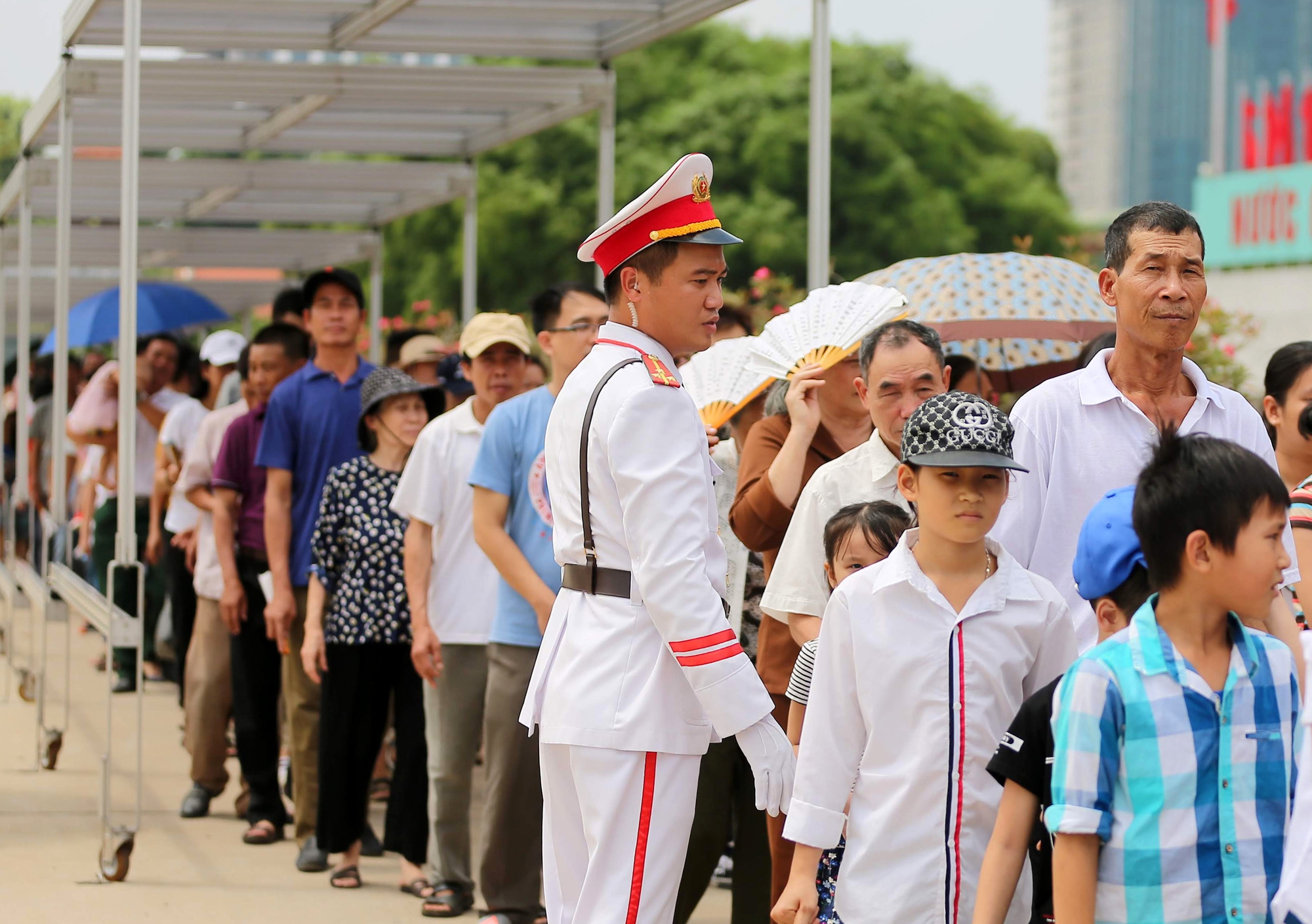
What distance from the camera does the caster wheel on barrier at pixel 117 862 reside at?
20.5 ft

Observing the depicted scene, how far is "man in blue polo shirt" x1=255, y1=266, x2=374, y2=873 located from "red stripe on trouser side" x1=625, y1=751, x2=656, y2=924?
128 inches

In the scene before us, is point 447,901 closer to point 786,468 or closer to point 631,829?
point 786,468

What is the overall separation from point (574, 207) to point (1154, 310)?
32956 mm

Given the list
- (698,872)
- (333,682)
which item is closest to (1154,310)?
(698,872)

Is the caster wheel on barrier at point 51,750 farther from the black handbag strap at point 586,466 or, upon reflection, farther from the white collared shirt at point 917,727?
the white collared shirt at point 917,727

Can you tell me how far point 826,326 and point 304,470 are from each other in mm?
2896

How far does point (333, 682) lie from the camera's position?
6180 millimetres

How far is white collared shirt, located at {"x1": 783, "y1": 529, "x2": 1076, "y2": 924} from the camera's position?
3.15 metres

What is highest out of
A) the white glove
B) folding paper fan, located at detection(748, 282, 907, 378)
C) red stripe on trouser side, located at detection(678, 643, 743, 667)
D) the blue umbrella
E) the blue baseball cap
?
the blue umbrella

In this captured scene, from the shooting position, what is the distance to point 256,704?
7.21 meters

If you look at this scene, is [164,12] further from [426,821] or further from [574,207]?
[574,207]

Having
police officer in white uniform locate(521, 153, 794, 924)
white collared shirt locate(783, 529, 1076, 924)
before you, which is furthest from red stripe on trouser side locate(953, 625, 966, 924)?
police officer in white uniform locate(521, 153, 794, 924)

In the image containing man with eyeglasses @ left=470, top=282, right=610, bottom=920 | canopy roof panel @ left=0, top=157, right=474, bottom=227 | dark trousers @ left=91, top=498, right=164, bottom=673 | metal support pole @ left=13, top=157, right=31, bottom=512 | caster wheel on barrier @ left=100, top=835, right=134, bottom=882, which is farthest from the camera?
dark trousers @ left=91, top=498, right=164, bottom=673

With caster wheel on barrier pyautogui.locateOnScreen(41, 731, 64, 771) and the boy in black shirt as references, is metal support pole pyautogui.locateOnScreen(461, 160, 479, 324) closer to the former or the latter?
caster wheel on barrier pyautogui.locateOnScreen(41, 731, 64, 771)
